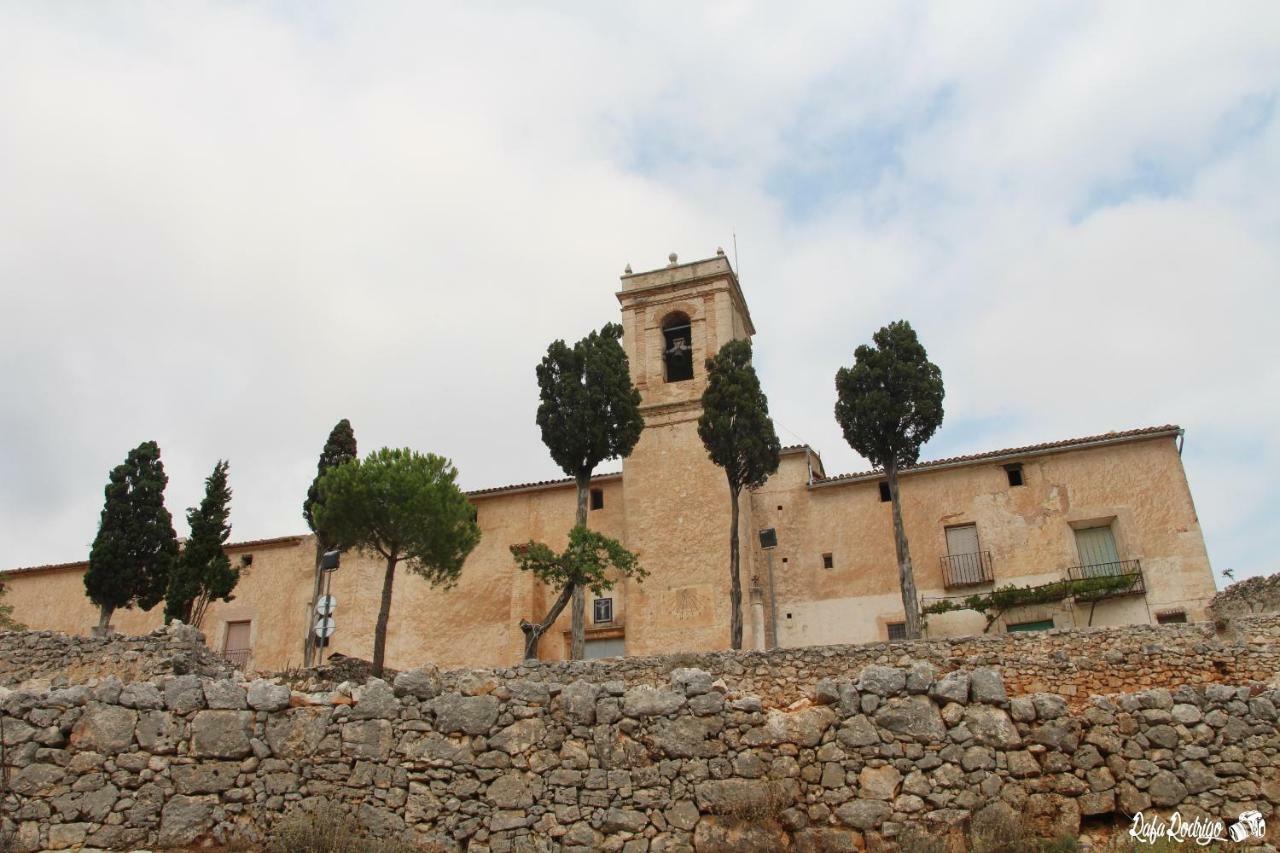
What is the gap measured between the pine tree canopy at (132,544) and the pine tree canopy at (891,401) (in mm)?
19158

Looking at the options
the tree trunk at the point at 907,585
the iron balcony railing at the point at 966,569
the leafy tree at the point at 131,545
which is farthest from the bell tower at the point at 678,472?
the leafy tree at the point at 131,545

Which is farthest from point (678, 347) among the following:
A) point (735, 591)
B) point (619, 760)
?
point (619, 760)

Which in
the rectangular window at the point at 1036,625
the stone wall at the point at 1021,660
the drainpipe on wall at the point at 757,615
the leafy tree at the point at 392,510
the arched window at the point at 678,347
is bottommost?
the stone wall at the point at 1021,660

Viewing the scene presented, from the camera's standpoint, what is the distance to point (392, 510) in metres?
22.4

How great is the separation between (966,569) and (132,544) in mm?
22856

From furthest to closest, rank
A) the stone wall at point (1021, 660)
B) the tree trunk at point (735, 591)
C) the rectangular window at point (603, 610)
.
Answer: the rectangular window at point (603, 610), the tree trunk at point (735, 591), the stone wall at point (1021, 660)

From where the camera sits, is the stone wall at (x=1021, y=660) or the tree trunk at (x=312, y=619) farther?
the tree trunk at (x=312, y=619)

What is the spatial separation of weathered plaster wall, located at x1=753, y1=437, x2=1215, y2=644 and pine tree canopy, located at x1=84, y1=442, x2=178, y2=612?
55.5 feet

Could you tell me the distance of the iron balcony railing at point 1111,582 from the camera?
79.8ft

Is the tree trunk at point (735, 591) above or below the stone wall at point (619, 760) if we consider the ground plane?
above

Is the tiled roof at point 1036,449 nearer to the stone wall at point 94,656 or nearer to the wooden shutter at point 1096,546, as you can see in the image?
the wooden shutter at point 1096,546

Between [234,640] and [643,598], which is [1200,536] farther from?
[234,640]

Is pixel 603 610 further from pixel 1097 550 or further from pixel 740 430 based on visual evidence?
pixel 1097 550

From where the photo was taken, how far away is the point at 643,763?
8.25 metres
